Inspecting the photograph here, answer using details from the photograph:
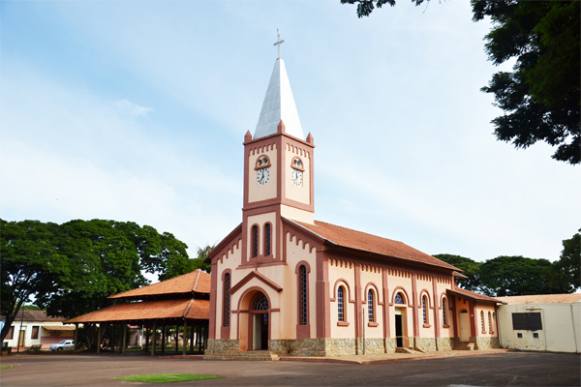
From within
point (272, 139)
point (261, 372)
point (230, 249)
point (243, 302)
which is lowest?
point (261, 372)

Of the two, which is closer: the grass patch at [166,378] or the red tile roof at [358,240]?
the grass patch at [166,378]

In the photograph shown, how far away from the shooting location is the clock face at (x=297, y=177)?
104ft

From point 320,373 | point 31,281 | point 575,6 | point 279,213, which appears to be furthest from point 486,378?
point 31,281

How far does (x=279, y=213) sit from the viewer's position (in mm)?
30109

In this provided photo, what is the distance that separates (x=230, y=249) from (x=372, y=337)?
920cm

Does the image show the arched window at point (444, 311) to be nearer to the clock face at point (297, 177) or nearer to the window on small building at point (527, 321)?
the window on small building at point (527, 321)

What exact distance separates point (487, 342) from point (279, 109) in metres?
22.9

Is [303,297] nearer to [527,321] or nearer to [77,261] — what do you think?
[77,261]

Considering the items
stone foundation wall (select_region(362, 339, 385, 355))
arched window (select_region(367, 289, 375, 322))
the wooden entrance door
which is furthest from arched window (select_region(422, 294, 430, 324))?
arched window (select_region(367, 289, 375, 322))

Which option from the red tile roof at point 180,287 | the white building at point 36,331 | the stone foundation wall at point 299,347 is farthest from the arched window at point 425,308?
the white building at point 36,331

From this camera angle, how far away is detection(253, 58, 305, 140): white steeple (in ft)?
107

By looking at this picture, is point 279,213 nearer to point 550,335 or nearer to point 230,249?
point 230,249

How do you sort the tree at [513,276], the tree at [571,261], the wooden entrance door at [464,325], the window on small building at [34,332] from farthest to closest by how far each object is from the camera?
the window on small building at [34,332] → the tree at [513,276] → the wooden entrance door at [464,325] → the tree at [571,261]

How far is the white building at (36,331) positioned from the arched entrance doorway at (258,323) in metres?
37.5
